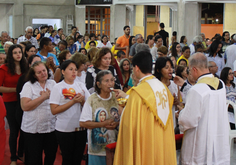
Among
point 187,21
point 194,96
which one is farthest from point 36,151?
point 187,21

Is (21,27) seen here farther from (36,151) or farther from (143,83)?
(143,83)

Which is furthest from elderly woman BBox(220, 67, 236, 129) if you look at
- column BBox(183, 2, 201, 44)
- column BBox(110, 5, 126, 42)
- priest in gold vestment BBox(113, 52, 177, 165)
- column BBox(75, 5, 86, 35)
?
column BBox(75, 5, 86, 35)

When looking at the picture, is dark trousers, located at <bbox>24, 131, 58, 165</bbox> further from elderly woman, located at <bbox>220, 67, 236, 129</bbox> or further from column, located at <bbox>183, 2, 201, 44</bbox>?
column, located at <bbox>183, 2, 201, 44</bbox>

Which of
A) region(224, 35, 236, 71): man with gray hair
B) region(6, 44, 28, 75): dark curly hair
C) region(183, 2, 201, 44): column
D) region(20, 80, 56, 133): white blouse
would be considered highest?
region(183, 2, 201, 44): column

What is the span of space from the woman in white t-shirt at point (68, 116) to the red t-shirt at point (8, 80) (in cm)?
122

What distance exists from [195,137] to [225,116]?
397 millimetres

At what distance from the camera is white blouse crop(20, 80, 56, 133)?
362 centimetres

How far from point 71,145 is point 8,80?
1.58 m

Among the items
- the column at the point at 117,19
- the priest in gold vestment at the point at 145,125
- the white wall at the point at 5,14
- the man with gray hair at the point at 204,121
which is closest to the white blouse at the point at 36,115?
the priest in gold vestment at the point at 145,125

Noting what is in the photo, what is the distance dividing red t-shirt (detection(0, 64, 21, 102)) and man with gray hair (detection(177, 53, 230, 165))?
2642 millimetres

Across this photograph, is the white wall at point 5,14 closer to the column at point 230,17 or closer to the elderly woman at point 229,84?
the column at point 230,17

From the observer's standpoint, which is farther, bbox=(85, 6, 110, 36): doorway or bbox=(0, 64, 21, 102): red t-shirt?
bbox=(85, 6, 110, 36): doorway

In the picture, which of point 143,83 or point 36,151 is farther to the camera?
point 36,151

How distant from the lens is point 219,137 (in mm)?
2975
